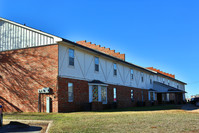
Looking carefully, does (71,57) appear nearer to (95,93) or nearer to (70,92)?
(70,92)

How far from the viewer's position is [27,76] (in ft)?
66.7

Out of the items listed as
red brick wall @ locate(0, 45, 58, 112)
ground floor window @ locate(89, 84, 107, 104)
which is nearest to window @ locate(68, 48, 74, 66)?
red brick wall @ locate(0, 45, 58, 112)

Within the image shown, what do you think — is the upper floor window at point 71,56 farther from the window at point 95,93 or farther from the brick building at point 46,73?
the window at point 95,93

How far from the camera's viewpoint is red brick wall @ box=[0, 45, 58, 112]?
1928cm

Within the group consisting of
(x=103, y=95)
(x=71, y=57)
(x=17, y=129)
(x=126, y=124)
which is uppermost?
(x=71, y=57)

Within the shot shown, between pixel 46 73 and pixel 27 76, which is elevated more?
pixel 46 73

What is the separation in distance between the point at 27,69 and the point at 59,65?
3.43m

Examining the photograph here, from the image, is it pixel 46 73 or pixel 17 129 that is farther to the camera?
pixel 46 73

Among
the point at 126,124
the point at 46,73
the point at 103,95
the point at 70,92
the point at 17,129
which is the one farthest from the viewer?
the point at 103,95

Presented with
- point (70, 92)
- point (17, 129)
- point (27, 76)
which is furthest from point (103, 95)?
point (17, 129)

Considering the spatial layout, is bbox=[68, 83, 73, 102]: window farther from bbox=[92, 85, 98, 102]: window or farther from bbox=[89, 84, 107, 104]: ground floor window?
bbox=[92, 85, 98, 102]: window

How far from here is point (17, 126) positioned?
10.7m

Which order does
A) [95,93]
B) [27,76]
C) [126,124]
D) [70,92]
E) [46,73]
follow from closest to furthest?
1. [126,124]
2. [46,73]
3. [27,76]
4. [70,92]
5. [95,93]

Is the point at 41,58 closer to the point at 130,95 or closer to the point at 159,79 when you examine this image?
the point at 130,95
